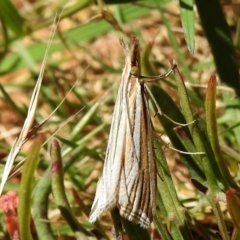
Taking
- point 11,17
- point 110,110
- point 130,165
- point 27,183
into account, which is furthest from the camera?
point 110,110

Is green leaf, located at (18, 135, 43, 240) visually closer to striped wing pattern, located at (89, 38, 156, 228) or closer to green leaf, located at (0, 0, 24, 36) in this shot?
striped wing pattern, located at (89, 38, 156, 228)

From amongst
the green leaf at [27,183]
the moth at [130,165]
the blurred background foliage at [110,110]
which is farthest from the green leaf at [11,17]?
the green leaf at [27,183]

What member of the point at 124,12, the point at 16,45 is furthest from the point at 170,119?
the point at 16,45

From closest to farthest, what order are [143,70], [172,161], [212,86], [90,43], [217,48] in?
[212,86] → [143,70] → [217,48] → [172,161] → [90,43]

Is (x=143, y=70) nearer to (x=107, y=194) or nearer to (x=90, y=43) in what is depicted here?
(x=107, y=194)

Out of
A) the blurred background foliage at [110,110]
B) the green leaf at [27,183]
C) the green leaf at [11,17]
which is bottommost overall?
the blurred background foliage at [110,110]

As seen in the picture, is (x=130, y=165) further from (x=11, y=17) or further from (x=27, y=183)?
(x=11, y=17)

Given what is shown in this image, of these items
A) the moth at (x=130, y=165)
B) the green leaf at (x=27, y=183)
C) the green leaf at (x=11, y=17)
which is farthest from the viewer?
the green leaf at (x=11, y=17)

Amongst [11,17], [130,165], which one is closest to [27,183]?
[130,165]

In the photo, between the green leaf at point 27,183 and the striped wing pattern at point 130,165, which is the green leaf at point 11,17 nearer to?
the striped wing pattern at point 130,165
